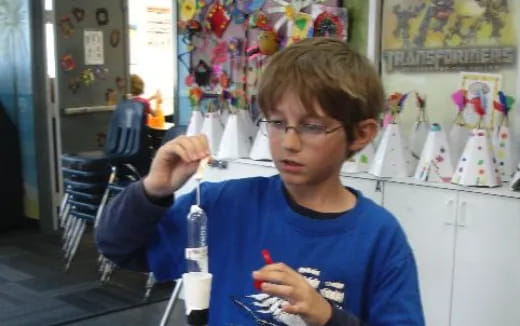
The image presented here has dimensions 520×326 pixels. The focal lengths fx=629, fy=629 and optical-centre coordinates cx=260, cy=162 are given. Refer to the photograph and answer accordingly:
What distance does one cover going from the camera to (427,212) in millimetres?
2471

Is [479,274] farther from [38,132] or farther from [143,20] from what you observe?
[143,20]

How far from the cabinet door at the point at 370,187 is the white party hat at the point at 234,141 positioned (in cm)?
65

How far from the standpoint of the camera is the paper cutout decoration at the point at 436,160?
2.51 m

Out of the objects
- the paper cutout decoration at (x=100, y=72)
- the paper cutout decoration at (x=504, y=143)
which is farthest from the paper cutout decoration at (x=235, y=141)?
the paper cutout decoration at (x=100, y=72)

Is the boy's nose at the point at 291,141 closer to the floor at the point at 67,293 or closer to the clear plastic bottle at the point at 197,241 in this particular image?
the clear plastic bottle at the point at 197,241

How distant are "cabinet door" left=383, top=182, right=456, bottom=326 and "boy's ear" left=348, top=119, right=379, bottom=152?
1473 millimetres

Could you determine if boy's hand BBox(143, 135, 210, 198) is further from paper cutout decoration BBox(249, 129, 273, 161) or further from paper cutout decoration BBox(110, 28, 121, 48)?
paper cutout decoration BBox(110, 28, 121, 48)

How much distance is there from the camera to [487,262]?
2.32 m

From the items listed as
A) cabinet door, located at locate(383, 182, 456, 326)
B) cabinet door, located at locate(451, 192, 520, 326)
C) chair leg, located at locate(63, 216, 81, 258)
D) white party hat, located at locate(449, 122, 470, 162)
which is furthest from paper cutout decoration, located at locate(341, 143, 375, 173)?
chair leg, located at locate(63, 216, 81, 258)

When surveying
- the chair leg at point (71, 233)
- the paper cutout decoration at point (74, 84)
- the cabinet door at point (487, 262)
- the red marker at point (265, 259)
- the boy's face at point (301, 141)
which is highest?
the boy's face at point (301, 141)

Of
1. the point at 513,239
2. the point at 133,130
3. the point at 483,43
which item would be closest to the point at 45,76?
the point at 133,130

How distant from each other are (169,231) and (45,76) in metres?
4.28

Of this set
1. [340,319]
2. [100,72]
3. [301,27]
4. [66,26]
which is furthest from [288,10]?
[100,72]

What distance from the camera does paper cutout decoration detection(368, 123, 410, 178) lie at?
2.59 metres
